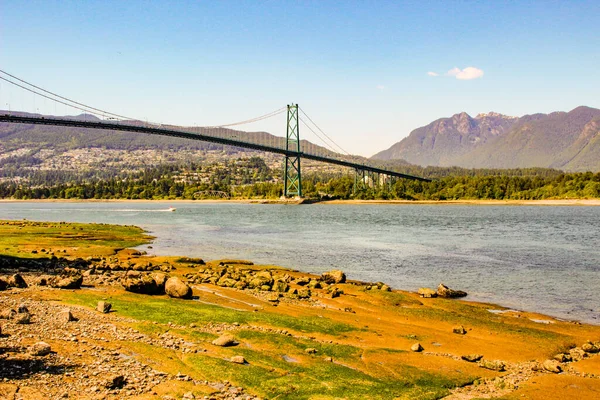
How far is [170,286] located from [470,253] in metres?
24.0

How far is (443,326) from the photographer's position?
16.4 metres

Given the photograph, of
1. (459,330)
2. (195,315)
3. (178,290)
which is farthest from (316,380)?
(178,290)

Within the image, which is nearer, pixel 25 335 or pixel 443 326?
pixel 25 335

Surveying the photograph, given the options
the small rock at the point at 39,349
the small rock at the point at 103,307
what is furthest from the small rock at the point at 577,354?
the small rock at the point at 103,307

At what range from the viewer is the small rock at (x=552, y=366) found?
1197 cm

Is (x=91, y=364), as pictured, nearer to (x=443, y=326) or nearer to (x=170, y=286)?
(x=170, y=286)

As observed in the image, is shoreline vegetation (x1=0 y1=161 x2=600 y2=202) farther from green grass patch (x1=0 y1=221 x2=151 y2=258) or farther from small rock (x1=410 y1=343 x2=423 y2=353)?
small rock (x1=410 y1=343 x2=423 y2=353)

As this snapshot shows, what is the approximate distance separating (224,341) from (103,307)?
4389 mm

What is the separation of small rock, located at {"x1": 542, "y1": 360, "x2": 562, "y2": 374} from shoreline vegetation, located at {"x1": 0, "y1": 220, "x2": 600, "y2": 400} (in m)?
0.03

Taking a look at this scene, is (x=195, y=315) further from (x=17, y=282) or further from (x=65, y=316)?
(x=17, y=282)

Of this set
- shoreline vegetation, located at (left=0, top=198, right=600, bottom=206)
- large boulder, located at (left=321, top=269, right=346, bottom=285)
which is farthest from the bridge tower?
large boulder, located at (left=321, top=269, right=346, bottom=285)

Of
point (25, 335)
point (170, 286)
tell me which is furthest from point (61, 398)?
point (170, 286)

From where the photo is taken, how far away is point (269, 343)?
1287cm

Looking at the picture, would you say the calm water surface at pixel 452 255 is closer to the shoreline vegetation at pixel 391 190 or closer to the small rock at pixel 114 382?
the small rock at pixel 114 382
